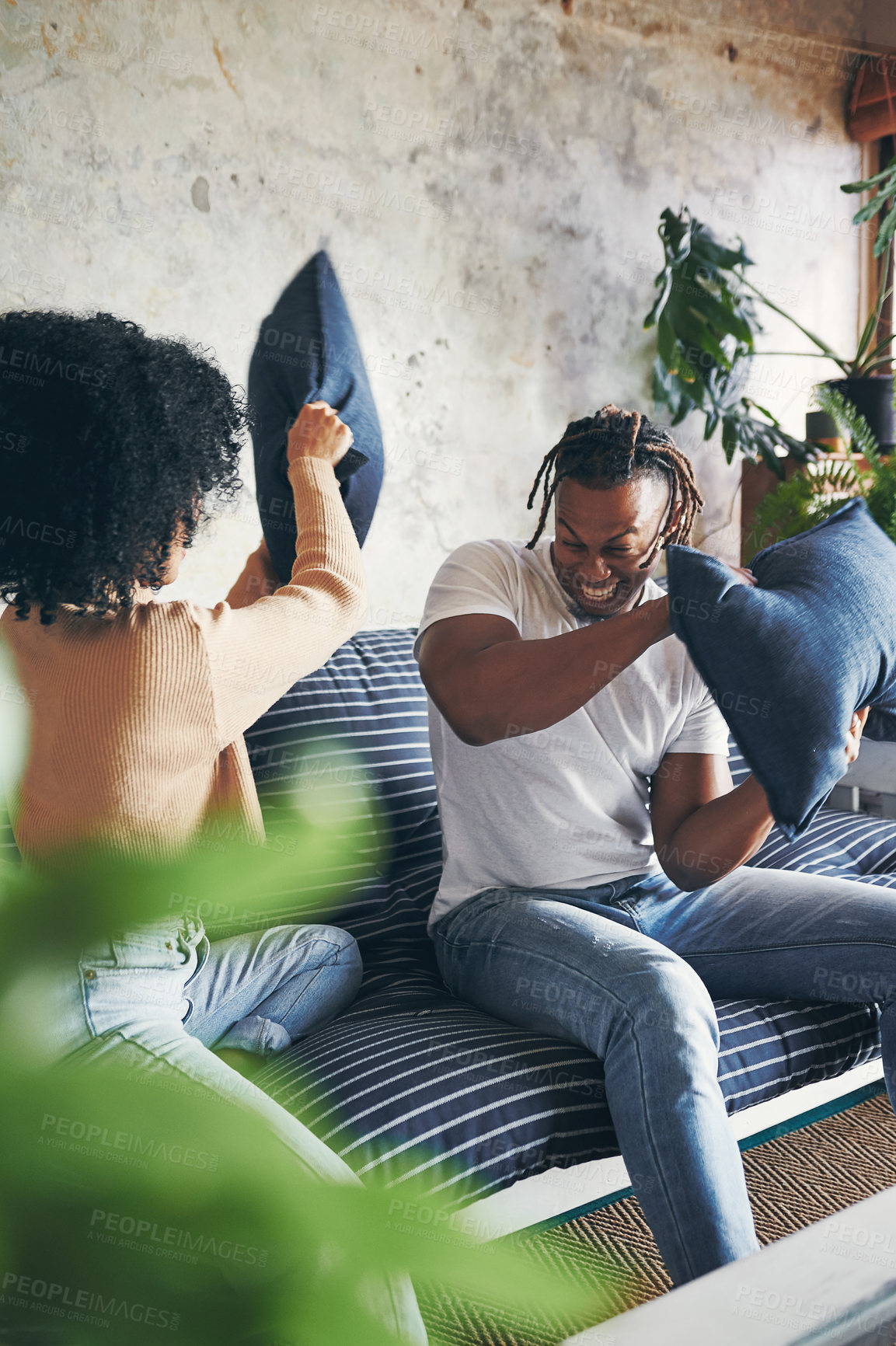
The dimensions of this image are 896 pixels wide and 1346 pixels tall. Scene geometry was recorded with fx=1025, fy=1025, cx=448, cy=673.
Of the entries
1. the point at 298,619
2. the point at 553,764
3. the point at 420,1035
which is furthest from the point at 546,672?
the point at 420,1035

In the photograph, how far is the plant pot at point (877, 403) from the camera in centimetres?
268

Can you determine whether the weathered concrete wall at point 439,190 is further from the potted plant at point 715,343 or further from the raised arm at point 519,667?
the raised arm at point 519,667

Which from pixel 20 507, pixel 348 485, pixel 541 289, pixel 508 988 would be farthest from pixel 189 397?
pixel 541 289

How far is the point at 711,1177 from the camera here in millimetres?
999

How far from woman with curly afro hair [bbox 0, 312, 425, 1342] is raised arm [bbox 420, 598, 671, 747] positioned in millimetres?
240

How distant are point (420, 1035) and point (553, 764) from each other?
15.1 inches

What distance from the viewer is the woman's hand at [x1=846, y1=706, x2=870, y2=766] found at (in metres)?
1.18

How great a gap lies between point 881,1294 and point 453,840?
100 cm

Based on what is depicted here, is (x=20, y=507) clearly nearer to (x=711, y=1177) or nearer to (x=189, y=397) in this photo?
Result: (x=189, y=397)

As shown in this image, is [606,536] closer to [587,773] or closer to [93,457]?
[587,773]

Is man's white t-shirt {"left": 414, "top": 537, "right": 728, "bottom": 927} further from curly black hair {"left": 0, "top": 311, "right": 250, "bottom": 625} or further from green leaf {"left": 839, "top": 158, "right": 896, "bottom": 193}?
green leaf {"left": 839, "top": 158, "right": 896, "bottom": 193}

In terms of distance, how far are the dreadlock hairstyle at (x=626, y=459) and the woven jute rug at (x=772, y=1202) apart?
36.2 inches

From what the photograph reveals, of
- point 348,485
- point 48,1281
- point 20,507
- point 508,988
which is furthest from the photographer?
point 348,485

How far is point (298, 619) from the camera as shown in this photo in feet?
3.18
